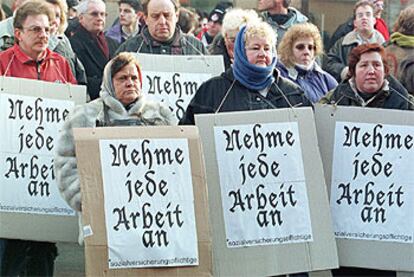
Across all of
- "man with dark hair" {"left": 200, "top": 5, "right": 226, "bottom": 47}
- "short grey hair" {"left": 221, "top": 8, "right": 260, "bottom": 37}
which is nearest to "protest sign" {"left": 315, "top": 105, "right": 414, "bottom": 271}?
"short grey hair" {"left": 221, "top": 8, "right": 260, "bottom": 37}

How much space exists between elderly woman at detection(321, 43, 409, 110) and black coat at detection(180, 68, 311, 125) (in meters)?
0.30

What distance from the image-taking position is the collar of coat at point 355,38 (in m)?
11.8

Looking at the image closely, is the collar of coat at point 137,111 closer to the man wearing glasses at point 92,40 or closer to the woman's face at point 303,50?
the woman's face at point 303,50

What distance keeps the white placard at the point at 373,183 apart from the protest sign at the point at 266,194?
202mm

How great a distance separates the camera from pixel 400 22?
1050 cm

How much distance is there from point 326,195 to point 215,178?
696mm

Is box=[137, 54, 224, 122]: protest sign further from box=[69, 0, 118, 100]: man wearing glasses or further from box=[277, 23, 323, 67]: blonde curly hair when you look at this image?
box=[69, 0, 118, 100]: man wearing glasses

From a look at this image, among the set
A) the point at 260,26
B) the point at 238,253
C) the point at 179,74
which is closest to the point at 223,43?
the point at 179,74

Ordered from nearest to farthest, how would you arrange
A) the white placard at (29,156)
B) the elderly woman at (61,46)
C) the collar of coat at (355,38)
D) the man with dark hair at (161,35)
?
the white placard at (29,156) < the elderly woman at (61,46) < the man with dark hair at (161,35) < the collar of coat at (355,38)

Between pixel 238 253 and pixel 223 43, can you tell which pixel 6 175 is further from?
pixel 223 43

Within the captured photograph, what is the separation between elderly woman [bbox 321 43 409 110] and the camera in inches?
317

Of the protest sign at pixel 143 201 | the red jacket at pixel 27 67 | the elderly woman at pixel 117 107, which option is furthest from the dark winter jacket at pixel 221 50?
the protest sign at pixel 143 201

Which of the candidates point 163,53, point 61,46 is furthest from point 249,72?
point 61,46

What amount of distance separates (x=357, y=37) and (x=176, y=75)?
3373mm
